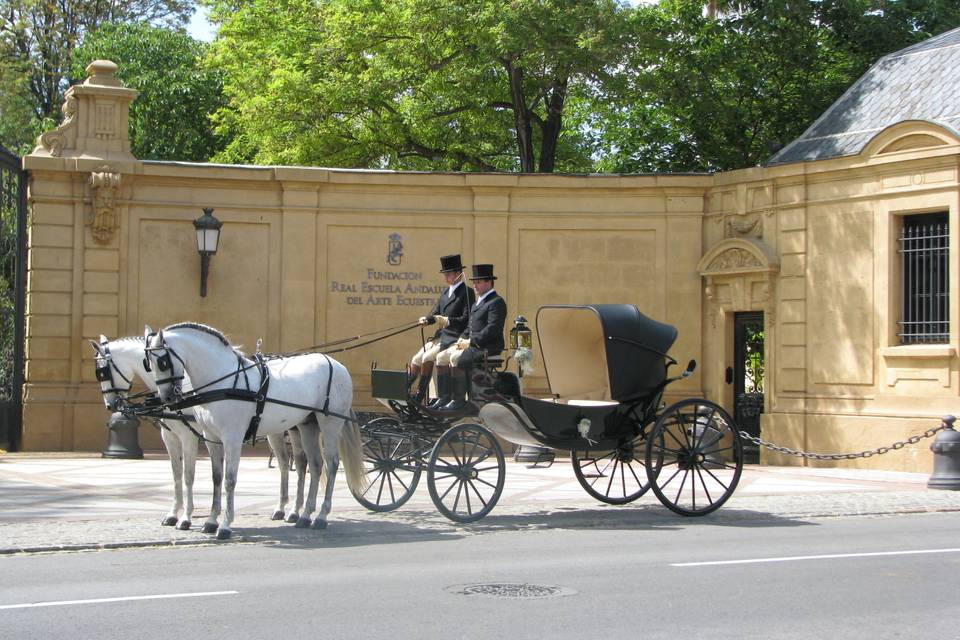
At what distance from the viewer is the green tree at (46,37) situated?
3978 centimetres

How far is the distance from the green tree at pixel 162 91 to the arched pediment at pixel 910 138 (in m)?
22.8

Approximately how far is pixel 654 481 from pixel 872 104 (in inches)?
463

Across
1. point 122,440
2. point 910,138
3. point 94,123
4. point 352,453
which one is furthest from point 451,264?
point 94,123

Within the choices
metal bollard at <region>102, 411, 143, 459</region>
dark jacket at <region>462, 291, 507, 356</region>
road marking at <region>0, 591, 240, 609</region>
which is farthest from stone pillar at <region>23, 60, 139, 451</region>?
road marking at <region>0, 591, 240, 609</region>

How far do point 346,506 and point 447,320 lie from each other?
2480 millimetres

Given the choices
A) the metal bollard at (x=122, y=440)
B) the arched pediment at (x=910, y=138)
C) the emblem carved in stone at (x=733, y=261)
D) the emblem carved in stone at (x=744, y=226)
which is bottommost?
the metal bollard at (x=122, y=440)

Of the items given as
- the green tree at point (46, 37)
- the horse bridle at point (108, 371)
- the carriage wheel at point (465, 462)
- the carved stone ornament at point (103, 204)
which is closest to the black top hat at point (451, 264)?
the carriage wheel at point (465, 462)

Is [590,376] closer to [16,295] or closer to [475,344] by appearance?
[475,344]

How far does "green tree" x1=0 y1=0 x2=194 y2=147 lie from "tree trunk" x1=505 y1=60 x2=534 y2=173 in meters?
17.9

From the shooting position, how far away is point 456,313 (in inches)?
510

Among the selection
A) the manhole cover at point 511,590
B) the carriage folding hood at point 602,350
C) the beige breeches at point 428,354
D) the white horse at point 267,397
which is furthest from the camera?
the beige breeches at point 428,354

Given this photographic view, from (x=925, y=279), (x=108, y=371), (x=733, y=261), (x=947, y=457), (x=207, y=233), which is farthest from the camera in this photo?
(x=733, y=261)

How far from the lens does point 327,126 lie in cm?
2905

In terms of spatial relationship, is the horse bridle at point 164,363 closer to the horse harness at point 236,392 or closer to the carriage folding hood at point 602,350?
the horse harness at point 236,392
